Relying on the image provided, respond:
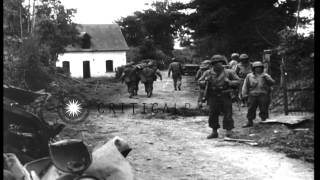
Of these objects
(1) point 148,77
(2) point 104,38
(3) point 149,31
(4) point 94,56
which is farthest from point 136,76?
(3) point 149,31

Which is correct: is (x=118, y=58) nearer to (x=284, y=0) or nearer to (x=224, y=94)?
(x=284, y=0)

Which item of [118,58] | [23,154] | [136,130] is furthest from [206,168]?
[118,58]

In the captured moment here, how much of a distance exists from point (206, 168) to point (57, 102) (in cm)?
614

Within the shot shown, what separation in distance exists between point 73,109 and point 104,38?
42.2 metres

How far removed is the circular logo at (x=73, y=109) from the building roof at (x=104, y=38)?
3992 centimetres

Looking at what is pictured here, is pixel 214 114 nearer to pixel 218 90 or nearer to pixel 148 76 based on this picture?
pixel 218 90

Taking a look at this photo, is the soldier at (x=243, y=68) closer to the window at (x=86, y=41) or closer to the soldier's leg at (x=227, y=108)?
the soldier's leg at (x=227, y=108)

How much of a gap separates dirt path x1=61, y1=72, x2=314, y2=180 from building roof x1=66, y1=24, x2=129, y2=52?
128 feet

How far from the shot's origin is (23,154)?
23.8ft

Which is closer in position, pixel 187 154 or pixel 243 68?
pixel 187 154

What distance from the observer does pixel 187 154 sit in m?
9.60

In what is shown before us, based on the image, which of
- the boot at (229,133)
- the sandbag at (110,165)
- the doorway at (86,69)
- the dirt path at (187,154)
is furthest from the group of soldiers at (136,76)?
the doorway at (86,69)

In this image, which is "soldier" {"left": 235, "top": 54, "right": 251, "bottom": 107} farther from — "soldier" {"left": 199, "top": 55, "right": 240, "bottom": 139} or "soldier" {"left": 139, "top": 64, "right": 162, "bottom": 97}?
"soldier" {"left": 139, "top": 64, "right": 162, "bottom": 97}

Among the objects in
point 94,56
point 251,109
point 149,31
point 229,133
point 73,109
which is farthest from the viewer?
point 149,31
